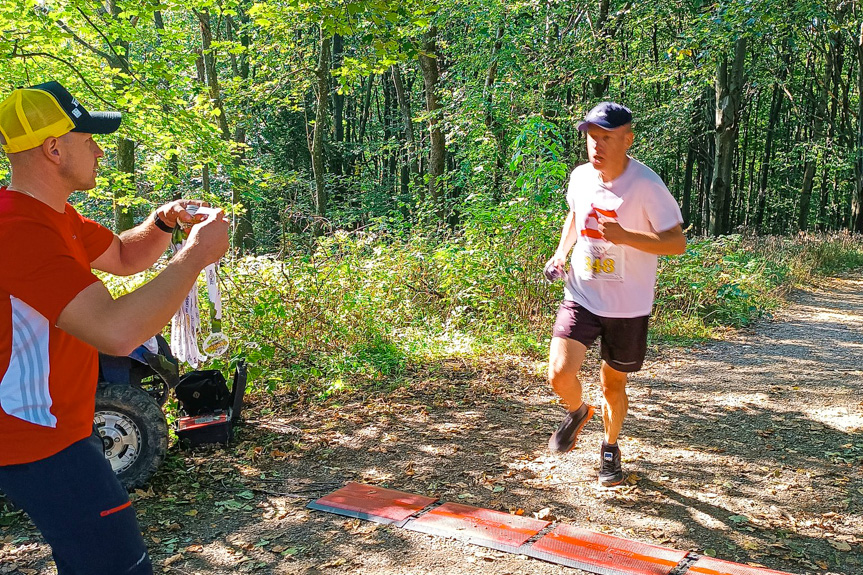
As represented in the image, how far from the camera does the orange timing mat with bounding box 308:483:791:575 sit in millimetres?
3324

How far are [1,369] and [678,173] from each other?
127ft

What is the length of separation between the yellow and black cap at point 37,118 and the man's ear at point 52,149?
1 centimetres

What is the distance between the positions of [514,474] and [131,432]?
2496 mm

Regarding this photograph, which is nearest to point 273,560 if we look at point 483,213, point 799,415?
point 799,415

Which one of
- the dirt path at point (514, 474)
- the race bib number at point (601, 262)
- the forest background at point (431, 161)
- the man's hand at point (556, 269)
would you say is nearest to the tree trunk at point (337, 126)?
the forest background at point (431, 161)

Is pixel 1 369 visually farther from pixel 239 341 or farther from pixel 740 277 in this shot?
pixel 740 277

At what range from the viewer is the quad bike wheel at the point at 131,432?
163 inches

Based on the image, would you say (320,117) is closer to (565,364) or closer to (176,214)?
(565,364)

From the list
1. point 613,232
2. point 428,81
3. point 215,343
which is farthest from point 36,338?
point 428,81

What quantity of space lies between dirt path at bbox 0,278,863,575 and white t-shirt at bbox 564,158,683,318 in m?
1.25

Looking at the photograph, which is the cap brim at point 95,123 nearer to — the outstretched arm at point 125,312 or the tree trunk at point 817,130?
the outstretched arm at point 125,312

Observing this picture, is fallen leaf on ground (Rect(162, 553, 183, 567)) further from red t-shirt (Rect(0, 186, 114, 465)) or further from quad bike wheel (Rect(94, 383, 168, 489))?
red t-shirt (Rect(0, 186, 114, 465))

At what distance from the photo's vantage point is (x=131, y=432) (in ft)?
13.8

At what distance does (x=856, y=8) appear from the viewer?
16188 millimetres
